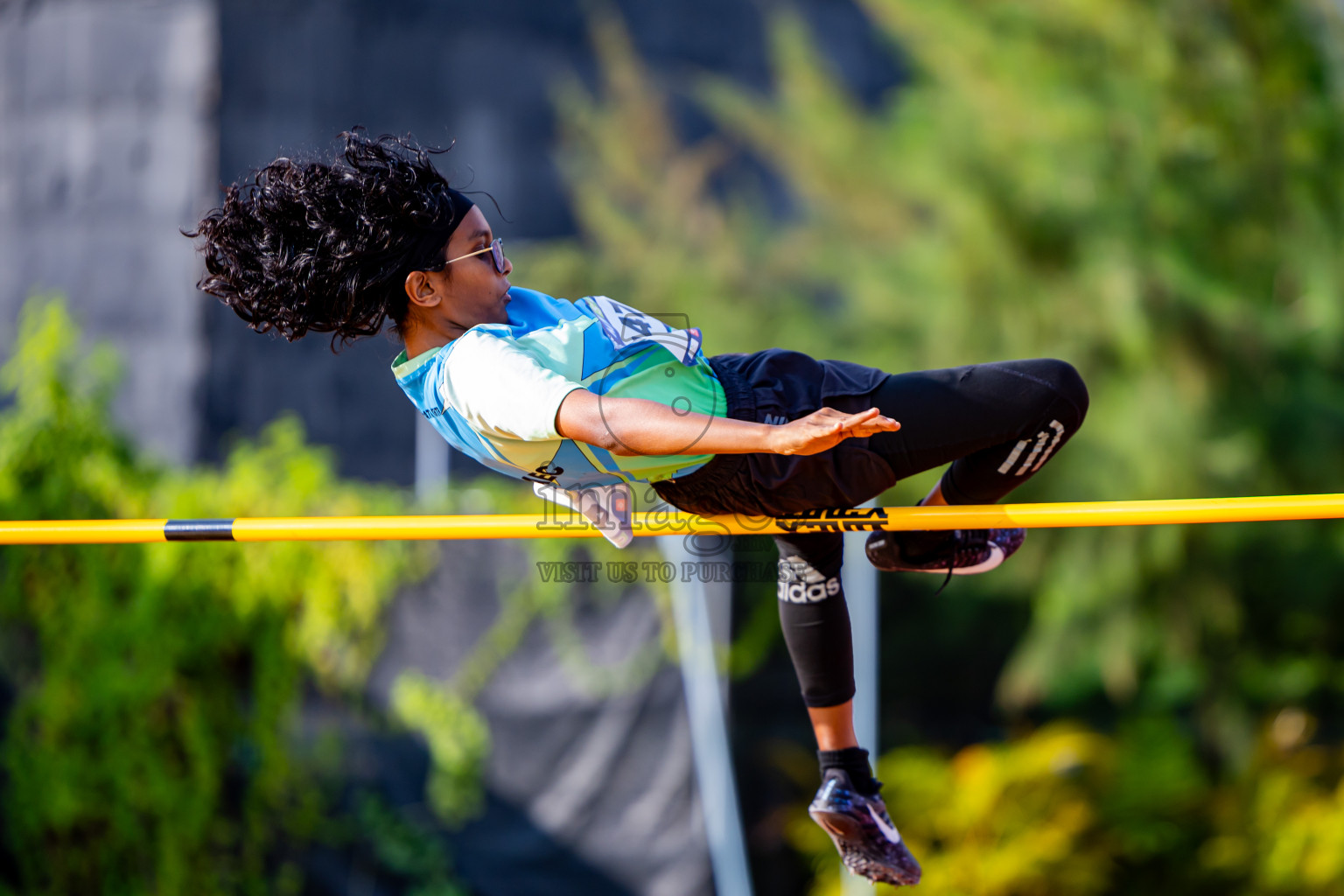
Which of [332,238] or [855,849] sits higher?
[332,238]

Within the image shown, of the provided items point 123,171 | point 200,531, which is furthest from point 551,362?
point 123,171

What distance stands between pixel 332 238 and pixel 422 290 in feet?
0.62

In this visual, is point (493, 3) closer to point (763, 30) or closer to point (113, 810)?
point (763, 30)

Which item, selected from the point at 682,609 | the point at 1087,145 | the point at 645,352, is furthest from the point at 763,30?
the point at 645,352

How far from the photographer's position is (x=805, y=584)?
2.59m

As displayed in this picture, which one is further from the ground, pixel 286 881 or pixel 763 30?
pixel 763 30

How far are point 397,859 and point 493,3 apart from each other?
18.8 feet

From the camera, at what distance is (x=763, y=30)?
30.7 ft

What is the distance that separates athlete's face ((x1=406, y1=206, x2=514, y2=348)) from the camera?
87.2 inches

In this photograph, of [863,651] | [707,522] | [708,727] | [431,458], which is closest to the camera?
[707,522]

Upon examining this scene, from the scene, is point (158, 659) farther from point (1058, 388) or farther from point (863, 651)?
point (1058, 388)

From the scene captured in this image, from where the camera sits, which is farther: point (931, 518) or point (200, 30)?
point (200, 30)

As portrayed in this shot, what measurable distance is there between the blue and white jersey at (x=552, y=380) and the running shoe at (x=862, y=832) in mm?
826

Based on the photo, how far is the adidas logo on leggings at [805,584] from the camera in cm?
258
